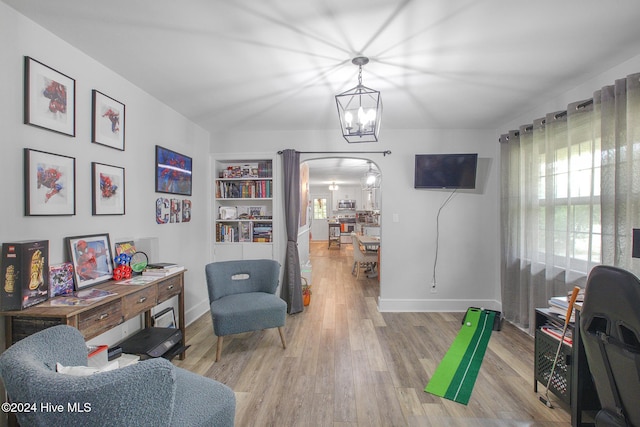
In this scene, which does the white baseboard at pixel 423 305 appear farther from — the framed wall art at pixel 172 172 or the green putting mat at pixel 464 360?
the framed wall art at pixel 172 172

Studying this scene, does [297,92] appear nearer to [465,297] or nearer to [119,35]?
[119,35]

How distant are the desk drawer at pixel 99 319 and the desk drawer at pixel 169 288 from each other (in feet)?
1.38

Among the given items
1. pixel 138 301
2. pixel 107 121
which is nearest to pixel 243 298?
pixel 138 301

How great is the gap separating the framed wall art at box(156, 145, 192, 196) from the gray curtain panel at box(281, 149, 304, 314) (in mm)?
1223

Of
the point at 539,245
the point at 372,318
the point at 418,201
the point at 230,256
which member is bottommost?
the point at 372,318

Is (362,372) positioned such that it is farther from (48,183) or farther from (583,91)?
(583,91)

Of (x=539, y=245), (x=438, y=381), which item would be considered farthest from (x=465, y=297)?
(x=438, y=381)

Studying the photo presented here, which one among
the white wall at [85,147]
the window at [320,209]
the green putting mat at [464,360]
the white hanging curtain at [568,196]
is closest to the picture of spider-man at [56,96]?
the white wall at [85,147]

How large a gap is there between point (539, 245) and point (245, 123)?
365 centimetres

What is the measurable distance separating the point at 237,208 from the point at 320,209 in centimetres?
754

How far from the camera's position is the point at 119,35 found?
5.98 feet

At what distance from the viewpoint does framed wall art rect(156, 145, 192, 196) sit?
2.88 metres

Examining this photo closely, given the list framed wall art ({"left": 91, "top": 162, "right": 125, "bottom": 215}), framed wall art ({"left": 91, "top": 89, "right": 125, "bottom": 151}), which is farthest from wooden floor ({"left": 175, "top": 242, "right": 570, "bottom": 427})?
framed wall art ({"left": 91, "top": 89, "right": 125, "bottom": 151})

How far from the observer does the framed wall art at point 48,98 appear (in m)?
1.66
